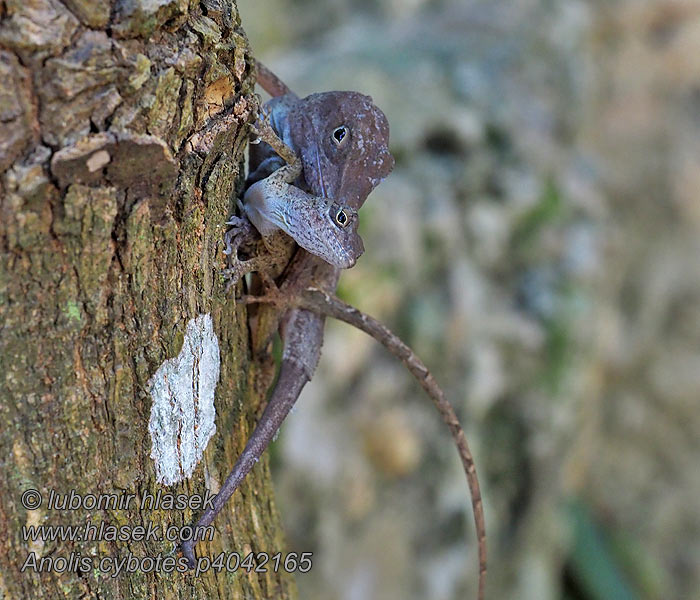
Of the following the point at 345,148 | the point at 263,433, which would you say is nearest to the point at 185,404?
the point at 263,433

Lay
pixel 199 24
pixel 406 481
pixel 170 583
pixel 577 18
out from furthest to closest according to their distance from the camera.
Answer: pixel 577 18 < pixel 406 481 < pixel 170 583 < pixel 199 24

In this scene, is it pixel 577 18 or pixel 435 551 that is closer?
pixel 435 551

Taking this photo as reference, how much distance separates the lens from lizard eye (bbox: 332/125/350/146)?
2.36 m

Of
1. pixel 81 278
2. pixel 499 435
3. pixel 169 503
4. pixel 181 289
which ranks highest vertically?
pixel 499 435

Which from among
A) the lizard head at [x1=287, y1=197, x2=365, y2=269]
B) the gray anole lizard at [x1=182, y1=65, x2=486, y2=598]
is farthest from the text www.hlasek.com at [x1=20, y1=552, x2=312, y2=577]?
the lizard head at [x1=287, y1=197, x2=365, y2=269]

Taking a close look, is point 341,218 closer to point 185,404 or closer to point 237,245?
point 237,245

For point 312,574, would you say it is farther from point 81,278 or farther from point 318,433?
point 81,278

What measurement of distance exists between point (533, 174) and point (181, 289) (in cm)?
Result: 568

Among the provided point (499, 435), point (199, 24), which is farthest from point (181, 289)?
point (499, 435)

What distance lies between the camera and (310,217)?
7.39 feet

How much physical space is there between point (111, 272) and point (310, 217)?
0.76 m

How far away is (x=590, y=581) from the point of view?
7.02m

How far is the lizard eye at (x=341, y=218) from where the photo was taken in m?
2.25

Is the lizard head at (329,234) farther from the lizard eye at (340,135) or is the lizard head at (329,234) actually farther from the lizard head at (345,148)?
the lizard eye at (340,135)
